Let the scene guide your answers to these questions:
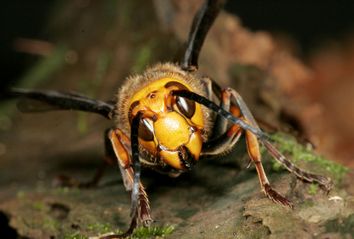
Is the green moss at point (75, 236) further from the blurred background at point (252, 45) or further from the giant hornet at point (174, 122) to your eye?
the blurred background at point (252, 45)

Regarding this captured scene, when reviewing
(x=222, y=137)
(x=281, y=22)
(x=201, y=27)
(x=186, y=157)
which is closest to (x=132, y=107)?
(x=186, y=157)

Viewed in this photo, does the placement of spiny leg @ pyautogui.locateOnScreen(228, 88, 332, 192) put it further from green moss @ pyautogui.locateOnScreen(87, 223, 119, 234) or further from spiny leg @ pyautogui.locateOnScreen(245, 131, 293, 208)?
green moss @ pyautogui.locateOnScreen(87, 223, 119, 234)

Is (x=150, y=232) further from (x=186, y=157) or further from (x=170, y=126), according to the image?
(x=170, y=126)

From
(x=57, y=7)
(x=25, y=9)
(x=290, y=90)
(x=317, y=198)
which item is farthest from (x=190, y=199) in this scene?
(x=25, y=9)

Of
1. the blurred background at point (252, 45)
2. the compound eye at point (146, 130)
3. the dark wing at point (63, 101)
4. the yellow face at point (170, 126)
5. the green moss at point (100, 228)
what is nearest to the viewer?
the yellow face at point (170, 126)

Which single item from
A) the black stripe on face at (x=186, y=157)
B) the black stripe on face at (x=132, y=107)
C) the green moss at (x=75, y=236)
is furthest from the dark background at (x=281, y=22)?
the black stripe on face at (x=186, y=157)
